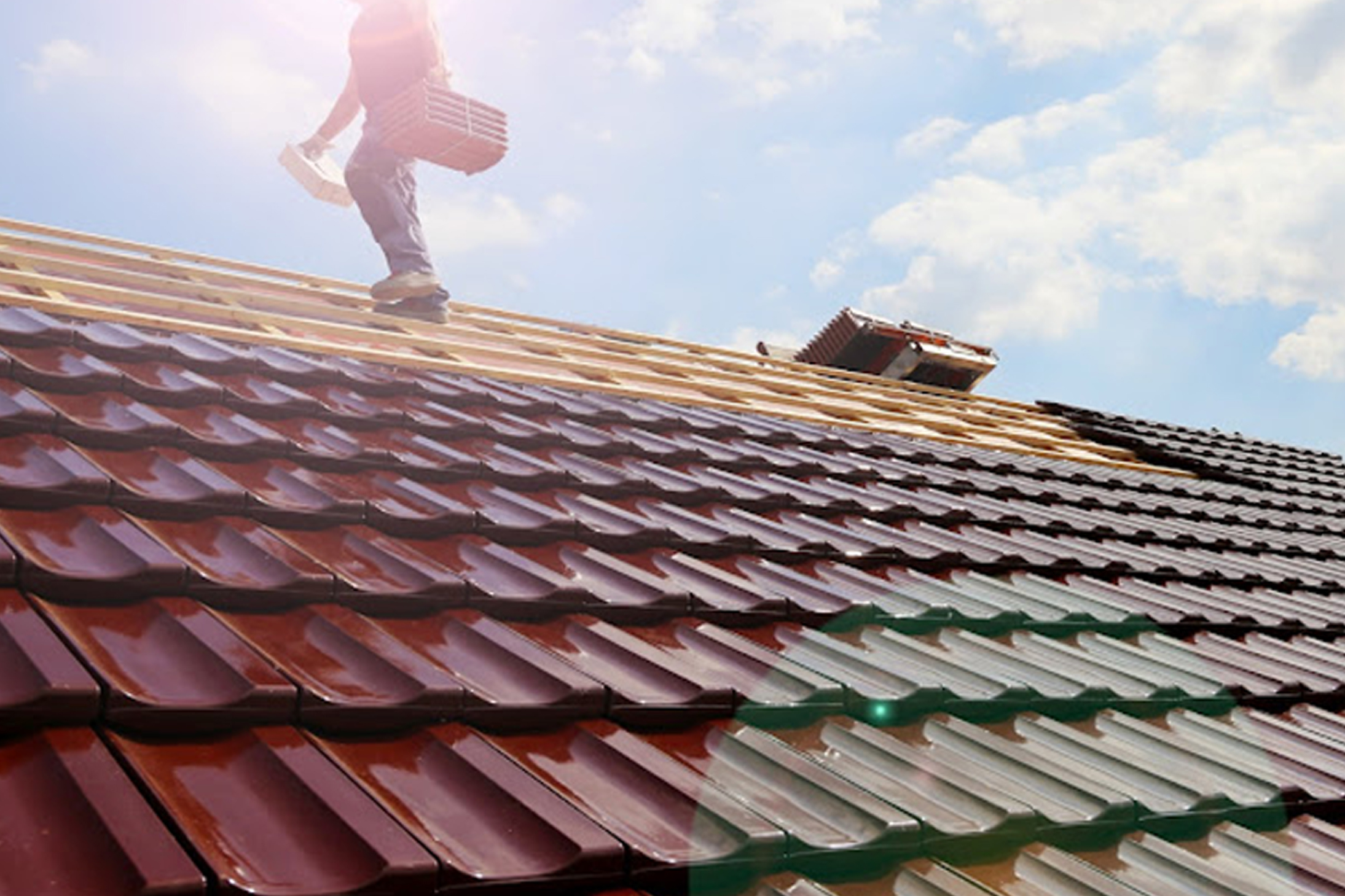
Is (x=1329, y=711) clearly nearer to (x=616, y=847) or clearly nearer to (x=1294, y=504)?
(x=616, y=847)

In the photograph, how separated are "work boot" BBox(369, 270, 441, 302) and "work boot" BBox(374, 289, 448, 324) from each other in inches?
2.1

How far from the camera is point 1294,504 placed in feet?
26.3

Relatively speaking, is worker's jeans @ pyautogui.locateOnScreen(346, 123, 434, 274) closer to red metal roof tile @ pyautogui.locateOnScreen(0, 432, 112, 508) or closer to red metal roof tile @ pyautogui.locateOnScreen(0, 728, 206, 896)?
red metal roof tile @ pyautogui.locateOnScreen(0, 432, 112, 508)

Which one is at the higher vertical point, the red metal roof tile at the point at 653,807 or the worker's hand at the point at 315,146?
the worker's hand at the point at 315,146

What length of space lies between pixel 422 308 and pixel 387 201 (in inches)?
26.6

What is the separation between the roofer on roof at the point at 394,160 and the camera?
5785mm

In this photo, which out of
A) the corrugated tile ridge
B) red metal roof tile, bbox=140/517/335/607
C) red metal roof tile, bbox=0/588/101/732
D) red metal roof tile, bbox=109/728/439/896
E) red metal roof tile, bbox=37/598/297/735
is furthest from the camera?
the corrugated tile ridge

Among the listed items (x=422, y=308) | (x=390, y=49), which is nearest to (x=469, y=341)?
(x=422, y=308)

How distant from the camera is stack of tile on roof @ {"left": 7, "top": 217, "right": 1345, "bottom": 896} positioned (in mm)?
1690

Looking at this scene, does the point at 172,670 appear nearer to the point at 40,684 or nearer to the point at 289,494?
the point at 40,684

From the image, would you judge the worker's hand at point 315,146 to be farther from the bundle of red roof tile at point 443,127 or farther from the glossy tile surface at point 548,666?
the glossy tile surface at point 548,666

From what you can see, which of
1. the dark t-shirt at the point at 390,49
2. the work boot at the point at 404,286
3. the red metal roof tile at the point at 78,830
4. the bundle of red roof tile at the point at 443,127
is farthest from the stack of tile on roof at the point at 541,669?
the dark t-shirt at the point at 390,49

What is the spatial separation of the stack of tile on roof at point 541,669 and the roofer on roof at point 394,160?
127cm

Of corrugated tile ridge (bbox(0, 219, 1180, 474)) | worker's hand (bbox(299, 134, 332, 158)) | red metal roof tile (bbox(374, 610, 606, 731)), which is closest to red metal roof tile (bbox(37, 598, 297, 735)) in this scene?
Result: red metal roof tile (bbox(374, 610, 606, 731))
